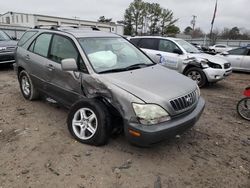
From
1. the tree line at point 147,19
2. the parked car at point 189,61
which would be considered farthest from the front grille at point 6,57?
the tree line at point 147,19

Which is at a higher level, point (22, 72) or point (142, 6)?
point (142, 6)

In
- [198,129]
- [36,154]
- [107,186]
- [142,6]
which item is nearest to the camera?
[107,186]

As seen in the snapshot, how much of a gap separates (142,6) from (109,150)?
5460 cm

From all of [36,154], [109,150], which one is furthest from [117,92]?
[36,154]

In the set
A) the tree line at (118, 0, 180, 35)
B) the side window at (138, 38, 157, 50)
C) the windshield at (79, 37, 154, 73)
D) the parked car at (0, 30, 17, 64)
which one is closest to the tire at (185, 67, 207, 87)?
the side window at (138, 38, 157, 50)

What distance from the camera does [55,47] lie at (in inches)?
177

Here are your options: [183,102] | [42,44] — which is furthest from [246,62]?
[42,44]

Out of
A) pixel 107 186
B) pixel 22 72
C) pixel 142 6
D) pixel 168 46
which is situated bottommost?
pixel 107 186

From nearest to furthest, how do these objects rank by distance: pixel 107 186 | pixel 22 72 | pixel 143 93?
pixel 107 186, pixel 143 93, pixel 22 72

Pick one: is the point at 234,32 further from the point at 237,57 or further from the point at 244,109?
the point at 244,109

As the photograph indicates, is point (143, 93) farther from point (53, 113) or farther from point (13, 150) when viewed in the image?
point (53, 113)

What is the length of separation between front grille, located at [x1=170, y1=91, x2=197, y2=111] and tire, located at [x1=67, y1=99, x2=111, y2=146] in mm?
923

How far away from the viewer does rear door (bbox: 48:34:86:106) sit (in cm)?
391

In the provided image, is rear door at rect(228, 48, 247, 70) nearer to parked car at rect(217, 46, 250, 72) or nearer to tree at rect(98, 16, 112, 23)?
parked car at rect(217, 46, 250, 72)
